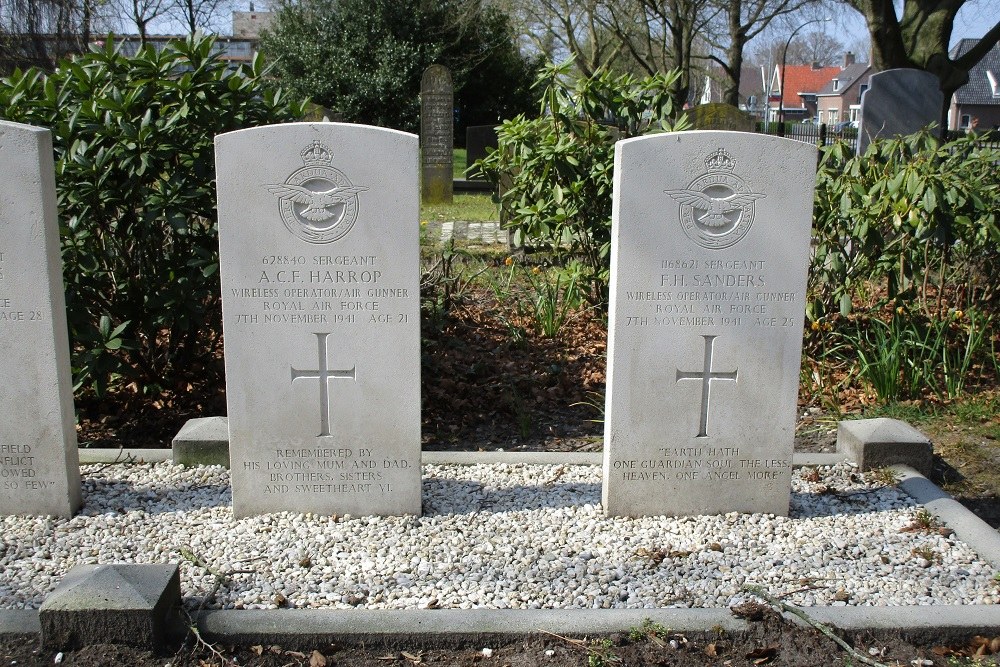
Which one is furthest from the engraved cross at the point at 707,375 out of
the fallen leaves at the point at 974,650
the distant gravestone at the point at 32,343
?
the distant gravestone at the point at 32,343

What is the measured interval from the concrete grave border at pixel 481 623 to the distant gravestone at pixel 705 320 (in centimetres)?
90

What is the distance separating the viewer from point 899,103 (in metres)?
8.88

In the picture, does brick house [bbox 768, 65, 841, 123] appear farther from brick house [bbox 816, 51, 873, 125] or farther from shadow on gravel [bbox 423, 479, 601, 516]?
shadow on gravel [bbox 423, 479, 601, 516]

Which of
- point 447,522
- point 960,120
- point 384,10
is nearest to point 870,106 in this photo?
point 447,522

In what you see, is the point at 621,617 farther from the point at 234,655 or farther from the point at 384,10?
the point at 384,10

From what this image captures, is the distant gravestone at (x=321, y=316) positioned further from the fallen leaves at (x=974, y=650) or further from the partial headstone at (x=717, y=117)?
the partial headstone at (x=717, y=117)

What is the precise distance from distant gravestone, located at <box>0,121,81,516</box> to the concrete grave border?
972 mm

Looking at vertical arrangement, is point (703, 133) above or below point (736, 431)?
above

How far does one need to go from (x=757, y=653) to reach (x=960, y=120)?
207ft

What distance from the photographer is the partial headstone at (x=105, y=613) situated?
9.50 ft

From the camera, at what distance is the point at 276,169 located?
12.0ft

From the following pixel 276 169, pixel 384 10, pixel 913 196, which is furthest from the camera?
pixel 384 10

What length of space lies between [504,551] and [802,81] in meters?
93.9

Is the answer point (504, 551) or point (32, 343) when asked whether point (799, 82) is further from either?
point (32, 343)
